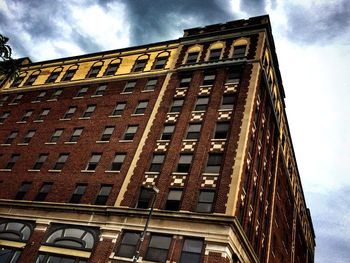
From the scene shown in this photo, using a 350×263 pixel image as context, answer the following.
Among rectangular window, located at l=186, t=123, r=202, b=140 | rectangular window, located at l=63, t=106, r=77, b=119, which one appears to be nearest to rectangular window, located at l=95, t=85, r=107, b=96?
rectangular window, located at l=63, t=106, r=77, b=119

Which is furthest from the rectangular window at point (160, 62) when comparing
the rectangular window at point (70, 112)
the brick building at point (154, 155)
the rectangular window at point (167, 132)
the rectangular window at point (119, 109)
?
the rectangular window at point (70, 112)

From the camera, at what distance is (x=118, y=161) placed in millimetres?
32688

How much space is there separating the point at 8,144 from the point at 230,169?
27.3 meters

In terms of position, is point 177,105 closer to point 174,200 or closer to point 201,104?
point 201,104

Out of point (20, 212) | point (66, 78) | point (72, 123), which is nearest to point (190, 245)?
point (20, 212)

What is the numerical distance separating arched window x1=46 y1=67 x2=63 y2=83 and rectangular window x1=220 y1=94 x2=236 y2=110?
25544mm

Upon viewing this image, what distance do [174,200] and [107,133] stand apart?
12.3m

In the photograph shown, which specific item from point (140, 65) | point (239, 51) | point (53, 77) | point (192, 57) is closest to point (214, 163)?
point (239, 51)

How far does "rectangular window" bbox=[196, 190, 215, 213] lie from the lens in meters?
25.7

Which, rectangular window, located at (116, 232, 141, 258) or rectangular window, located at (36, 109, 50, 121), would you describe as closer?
rectangular window, located at (116, 232, 141, 258)

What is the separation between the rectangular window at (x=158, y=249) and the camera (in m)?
24.2

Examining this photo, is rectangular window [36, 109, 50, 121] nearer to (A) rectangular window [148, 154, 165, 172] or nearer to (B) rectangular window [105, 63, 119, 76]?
(B) rectangular window [105, 63, 119, 76]

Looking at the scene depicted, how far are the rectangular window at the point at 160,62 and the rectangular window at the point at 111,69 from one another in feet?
18.9

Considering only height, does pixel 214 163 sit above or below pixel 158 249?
above
